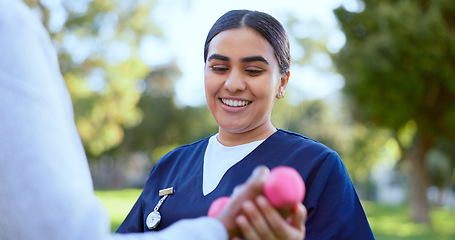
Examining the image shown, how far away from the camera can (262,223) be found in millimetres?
1074

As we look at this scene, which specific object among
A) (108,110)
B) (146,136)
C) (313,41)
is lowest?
(146,136)

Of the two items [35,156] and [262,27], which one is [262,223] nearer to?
[35,156]

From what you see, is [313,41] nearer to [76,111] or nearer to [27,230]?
[76,111]

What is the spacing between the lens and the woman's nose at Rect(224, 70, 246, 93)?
84.1 inches

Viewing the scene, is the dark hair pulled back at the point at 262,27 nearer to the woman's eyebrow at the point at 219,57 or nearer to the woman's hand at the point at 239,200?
the woman's eyebrow at the point at 219,57

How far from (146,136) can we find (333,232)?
3713 centimetres

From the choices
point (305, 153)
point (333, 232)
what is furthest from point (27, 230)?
point (305, 153)

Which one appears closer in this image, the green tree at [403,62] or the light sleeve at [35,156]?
the light sleeve at [35,156]

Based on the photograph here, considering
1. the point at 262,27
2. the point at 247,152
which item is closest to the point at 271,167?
the point at 247,152

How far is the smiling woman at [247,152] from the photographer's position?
193cm

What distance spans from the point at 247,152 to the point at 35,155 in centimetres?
147

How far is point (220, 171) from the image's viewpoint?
7.34 ft

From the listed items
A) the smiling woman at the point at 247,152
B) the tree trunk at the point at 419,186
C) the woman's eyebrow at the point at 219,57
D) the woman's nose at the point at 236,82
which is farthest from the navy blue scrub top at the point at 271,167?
the tree trunk at the point at 419,186

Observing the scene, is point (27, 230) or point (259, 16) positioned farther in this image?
point (259, 16)
